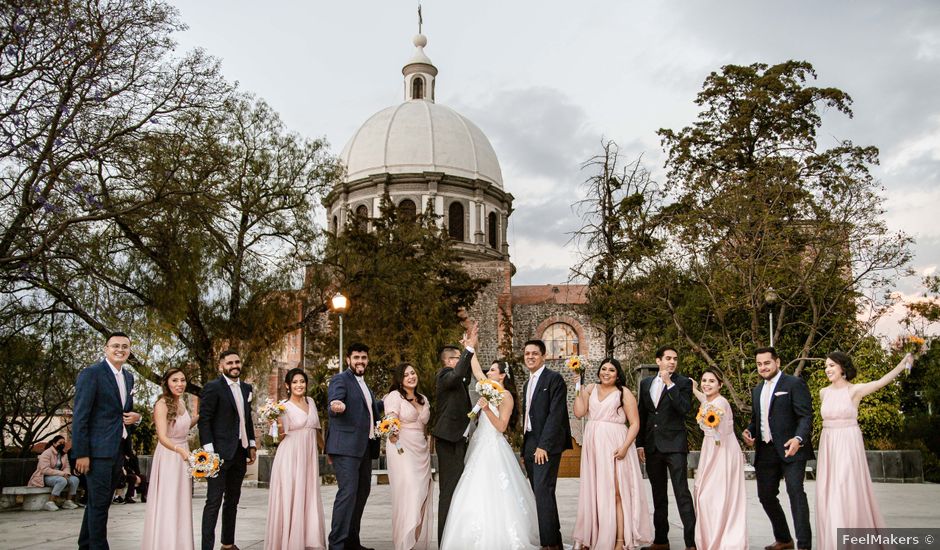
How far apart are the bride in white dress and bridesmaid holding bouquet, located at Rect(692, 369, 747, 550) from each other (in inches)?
59.0

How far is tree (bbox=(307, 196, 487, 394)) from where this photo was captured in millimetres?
24344

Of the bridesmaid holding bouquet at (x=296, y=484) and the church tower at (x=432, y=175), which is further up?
the church tower at (x=432, y=175)

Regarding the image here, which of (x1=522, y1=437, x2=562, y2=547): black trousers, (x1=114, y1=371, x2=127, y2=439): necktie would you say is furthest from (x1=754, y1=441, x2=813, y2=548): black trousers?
(x1=114, y1=371, x2=127, y2=439): necktie

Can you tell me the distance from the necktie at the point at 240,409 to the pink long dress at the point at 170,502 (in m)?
0.73

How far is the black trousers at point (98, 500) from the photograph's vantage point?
21.7ft

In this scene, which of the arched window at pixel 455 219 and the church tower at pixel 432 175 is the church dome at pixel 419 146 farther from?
the arched window at pixel 455 219

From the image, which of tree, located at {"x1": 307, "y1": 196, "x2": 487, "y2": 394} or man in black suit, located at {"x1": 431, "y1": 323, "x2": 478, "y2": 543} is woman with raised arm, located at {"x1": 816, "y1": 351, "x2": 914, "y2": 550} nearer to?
man in black suit, located at {"x1": 431, "y1": 323, "x2": 478, "y2": 543}

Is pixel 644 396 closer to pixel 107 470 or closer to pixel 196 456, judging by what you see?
pixel 196 456

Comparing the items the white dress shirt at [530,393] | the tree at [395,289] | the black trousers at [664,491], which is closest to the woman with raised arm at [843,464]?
the black trousers at [664,491]

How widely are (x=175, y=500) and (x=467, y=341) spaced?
2.83 meters

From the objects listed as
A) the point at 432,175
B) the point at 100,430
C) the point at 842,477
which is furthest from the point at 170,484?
the point at 432,175

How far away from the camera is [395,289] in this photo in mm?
24688

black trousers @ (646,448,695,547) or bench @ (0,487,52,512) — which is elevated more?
black trousers @ (646,448,695,547)

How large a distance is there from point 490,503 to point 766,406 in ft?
8.82
